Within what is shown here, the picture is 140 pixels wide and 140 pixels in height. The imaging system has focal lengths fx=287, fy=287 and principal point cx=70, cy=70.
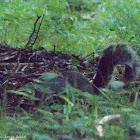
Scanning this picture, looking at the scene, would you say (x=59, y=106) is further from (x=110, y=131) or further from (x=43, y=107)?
(x=110, y=131)

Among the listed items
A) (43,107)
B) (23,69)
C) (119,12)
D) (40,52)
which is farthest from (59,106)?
(119,12)

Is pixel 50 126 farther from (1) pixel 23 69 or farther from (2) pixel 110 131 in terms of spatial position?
(1) pixel 23 69

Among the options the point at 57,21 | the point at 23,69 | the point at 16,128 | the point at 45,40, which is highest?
the point at 57,21

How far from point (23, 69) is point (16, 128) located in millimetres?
1297

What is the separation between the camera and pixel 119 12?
159 inches

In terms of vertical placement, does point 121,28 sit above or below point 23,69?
above

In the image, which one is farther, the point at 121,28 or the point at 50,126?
the point at 121,28

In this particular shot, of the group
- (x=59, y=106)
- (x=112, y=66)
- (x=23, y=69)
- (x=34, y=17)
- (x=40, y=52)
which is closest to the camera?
(x=59, y=106)

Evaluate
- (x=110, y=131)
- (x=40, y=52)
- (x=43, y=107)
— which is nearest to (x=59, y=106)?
(x=43, y=107)

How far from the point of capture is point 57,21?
3992 mm

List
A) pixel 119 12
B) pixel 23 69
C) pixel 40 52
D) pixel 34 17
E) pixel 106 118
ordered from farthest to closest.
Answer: pixel 119 12 < pixel 34 17 < pixel 40 52 < pixel 23 69 < pixel 106 118

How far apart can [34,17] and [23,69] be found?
111 centimetres

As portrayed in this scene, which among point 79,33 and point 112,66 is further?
point 79,33

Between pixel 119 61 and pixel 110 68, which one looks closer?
pixel 119 61
